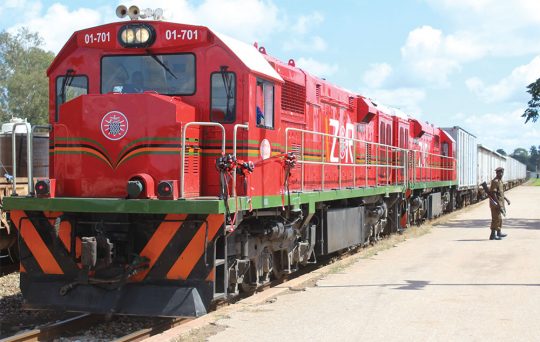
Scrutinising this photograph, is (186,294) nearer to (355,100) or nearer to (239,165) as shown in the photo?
(239,165)

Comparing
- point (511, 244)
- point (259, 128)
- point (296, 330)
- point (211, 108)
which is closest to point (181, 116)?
point (211, 108)

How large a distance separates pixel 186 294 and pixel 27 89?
55.0 meters

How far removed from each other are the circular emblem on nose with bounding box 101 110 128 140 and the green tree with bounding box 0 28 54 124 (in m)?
52.7

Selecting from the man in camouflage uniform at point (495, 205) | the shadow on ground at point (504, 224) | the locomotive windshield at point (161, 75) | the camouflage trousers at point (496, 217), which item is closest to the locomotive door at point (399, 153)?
the man in camouflage uniform at point (495, 205)

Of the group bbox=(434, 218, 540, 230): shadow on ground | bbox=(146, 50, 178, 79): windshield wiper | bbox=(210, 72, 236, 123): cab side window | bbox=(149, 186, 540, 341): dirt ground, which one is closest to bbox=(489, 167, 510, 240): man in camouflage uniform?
bbox=(149, 186, 540, 341): dirt ground

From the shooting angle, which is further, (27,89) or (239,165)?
(27,89)

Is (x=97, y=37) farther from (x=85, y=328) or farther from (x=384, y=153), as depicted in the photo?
(x=384, y=153)

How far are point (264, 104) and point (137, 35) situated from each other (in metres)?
1.86

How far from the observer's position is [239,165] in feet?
25.9

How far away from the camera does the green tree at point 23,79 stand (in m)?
58.1

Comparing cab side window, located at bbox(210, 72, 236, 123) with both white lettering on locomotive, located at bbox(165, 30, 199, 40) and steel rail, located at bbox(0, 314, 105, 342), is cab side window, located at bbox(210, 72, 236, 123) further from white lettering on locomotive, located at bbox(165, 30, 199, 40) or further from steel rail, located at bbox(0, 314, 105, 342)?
steel rail, located at bbox(0, 314, 105, 342)

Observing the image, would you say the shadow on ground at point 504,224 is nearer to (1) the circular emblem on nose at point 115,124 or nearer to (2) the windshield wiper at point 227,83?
(2) the windshield wiper at point 227,83

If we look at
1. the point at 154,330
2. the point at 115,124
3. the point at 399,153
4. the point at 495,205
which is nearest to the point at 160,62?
the point at 115,124

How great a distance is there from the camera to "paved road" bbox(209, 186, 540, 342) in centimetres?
713
